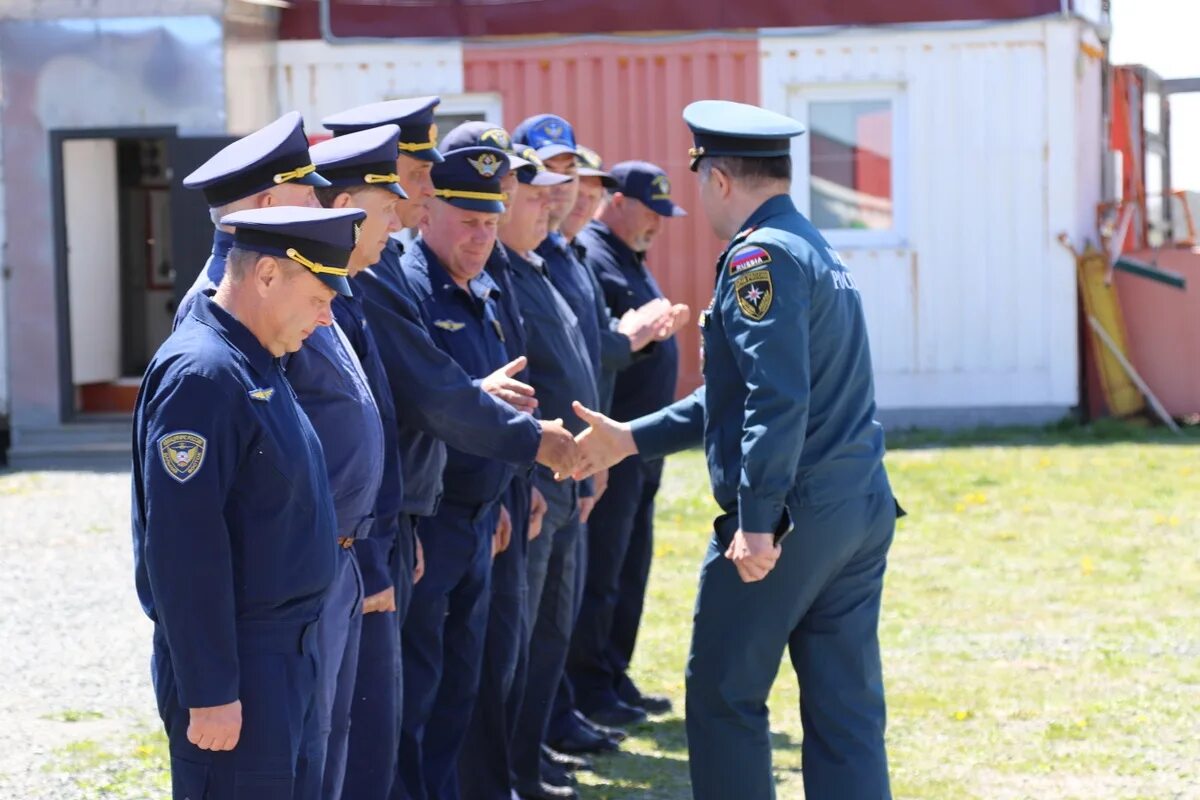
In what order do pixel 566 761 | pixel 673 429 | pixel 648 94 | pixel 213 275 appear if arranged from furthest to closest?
pixel 648 94 < pixel 566 761 < pixel 673 429 < pixel 213 275

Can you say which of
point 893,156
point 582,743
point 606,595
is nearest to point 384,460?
point 582,743

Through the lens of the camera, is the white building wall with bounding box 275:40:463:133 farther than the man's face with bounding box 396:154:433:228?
Yes

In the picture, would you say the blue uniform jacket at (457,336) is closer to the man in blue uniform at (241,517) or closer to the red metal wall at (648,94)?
the man in blue uniform at (241,517)

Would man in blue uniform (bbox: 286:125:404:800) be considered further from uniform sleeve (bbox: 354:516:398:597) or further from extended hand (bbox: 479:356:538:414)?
extended hand (bbox: 479:356:538:414)

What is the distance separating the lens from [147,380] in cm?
326

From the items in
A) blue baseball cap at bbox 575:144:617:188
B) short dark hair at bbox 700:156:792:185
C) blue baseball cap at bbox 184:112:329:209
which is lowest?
blue baseball cap at bbox 184:112:329:209

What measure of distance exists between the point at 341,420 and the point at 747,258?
3.72ft

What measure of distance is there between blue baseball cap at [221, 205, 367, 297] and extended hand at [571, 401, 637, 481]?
1.77 metres

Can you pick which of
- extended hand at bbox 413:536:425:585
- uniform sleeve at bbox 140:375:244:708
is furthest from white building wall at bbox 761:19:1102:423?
uniform sleeve at bbox 140:375:244:708

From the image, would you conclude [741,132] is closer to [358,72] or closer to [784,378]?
[784,378]

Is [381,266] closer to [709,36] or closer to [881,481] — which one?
[881,481]

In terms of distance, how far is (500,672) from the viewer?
5.09 metres

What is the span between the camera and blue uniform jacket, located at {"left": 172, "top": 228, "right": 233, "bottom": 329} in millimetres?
3494

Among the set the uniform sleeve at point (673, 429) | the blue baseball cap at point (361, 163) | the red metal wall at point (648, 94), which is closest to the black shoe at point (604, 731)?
the uniform sleeve at point (673, 429)
